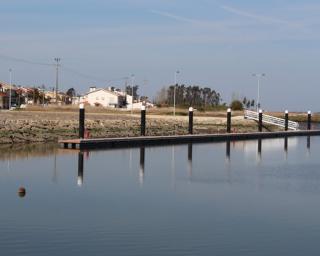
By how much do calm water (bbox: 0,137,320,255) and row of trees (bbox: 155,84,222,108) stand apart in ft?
371

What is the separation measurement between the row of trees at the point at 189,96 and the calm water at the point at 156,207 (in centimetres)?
11293

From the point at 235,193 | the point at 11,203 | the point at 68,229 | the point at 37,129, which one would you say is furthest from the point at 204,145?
the point at 68,229

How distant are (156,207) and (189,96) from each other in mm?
130113

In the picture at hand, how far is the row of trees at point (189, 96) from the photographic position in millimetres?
142750

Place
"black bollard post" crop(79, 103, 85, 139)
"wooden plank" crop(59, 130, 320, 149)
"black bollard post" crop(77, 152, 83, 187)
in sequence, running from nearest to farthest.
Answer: "black bollard post" crop(77, 152, 83, 187)
"wooden plank" crop(59, 130, 320, 149)
"black bollard post" crop(79, 103, 85, 139)

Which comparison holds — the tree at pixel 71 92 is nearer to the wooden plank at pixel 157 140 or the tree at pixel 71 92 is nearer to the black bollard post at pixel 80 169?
the wooden plank at pixel 157 140

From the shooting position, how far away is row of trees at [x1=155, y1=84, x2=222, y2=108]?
143 meters

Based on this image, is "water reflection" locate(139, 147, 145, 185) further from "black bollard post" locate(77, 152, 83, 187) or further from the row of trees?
the row of trees

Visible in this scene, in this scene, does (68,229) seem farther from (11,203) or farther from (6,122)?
(6,122)

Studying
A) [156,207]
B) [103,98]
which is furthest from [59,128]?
[103,98]

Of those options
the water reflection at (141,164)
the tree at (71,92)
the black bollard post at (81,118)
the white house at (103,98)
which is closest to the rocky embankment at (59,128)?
the black bollard post at (81,118)

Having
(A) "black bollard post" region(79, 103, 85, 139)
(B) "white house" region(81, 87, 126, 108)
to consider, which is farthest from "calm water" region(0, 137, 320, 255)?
(B) "white house" region(81, 87, 126, 108)

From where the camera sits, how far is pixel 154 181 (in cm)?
2150

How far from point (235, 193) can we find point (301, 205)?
7.89 feet
